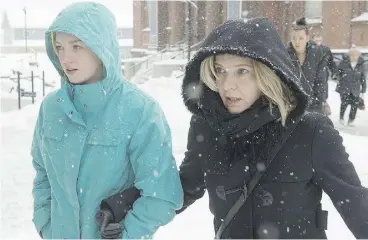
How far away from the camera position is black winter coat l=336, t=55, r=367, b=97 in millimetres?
10891

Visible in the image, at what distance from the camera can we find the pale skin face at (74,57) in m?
2.31

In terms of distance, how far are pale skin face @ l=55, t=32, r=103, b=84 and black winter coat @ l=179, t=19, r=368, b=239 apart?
0.64m

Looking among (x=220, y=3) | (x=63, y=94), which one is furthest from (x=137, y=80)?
(x=63, y=94)

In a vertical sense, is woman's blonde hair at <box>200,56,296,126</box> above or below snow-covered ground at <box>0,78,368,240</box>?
above

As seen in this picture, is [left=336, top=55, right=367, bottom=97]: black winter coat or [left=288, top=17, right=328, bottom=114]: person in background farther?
[left=336, top=55, right=367, bottom=97]: black winter coat

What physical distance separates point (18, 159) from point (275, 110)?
6.25 metres

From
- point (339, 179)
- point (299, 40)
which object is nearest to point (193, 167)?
point (339, 179)

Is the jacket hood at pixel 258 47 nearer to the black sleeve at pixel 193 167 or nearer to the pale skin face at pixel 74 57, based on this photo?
the black sleeve at pixel 193 167

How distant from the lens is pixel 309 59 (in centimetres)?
577

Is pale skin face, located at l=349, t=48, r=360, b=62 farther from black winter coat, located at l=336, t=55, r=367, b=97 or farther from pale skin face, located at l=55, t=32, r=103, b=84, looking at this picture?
pale skin face, located at l=55, t=32, r=103, b=84

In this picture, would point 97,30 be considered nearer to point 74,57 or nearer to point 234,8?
point 74,57

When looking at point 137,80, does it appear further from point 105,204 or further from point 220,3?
point 105,204

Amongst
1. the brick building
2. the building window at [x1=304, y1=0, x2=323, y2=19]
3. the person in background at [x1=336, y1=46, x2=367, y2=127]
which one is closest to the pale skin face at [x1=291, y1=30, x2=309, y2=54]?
the person in background at [x1=336, y1=46, x2=367, y2=127]

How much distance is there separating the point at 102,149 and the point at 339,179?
3.87ft
